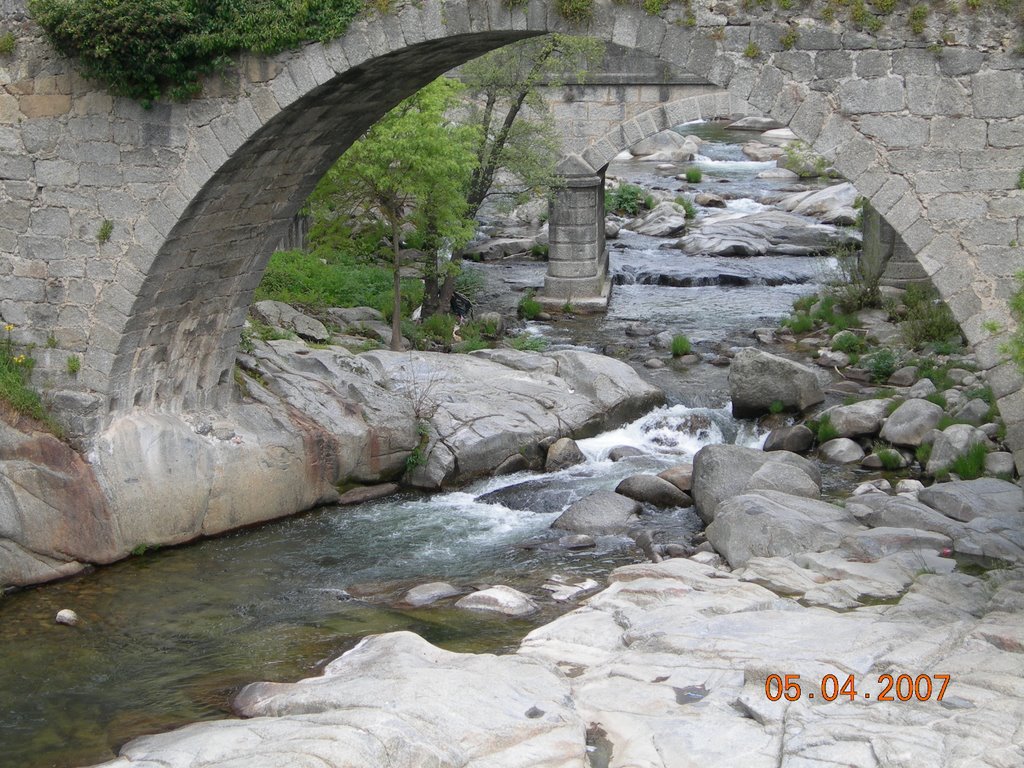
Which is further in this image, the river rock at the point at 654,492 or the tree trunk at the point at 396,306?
the tree trunk at the point at 396,306

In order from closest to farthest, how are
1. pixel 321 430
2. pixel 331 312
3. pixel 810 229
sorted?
pixel 321 430, pixel 331 312, pixel 810 229

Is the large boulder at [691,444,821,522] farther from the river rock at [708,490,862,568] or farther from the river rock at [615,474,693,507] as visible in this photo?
the river rock at [708,490,862,568]

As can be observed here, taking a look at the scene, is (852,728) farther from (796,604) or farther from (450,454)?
(450,454)

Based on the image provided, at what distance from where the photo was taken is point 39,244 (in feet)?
33.3

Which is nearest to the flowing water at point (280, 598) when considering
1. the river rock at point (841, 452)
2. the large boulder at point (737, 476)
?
the large boulder at point (737, 476)

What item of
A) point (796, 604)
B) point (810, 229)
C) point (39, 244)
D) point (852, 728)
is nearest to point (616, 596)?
point (796, 604)

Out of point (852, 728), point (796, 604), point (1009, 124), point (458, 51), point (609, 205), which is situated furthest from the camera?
point (609, 205)

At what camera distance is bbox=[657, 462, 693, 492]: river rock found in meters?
11.4

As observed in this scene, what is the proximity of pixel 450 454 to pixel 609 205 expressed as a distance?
46.0 feet

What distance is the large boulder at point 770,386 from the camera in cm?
1327

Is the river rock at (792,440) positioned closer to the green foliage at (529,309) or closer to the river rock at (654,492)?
the river rock at (654,492)

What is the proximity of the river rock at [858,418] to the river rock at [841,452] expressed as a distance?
0.46 feet
